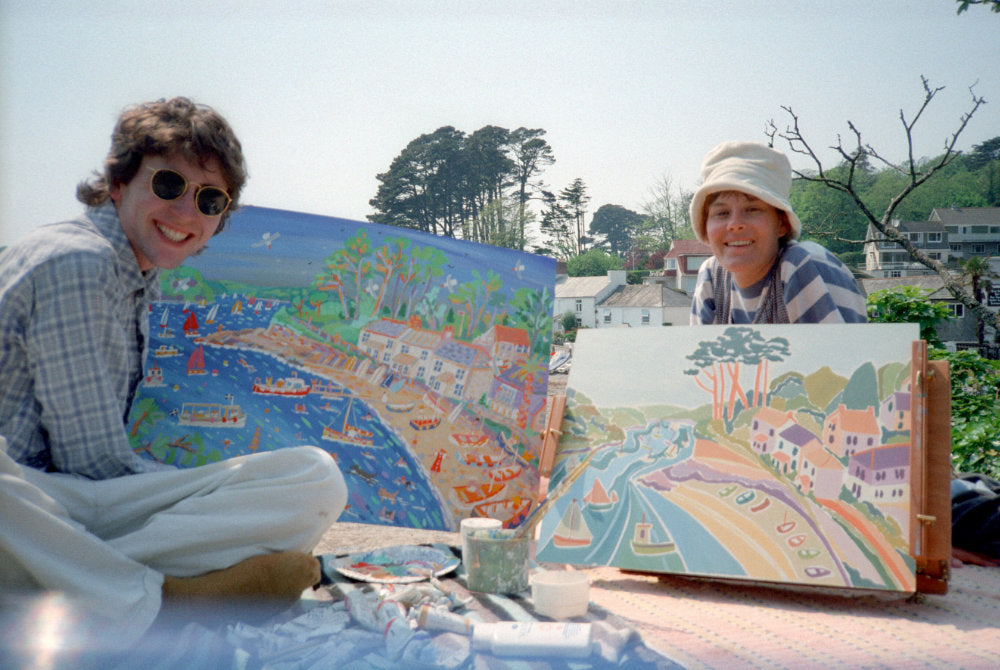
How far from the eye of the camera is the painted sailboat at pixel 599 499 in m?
2.35

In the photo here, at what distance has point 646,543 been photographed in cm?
226

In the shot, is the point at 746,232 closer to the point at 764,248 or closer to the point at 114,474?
the point at 764,248

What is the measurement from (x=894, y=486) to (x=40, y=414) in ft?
7.39

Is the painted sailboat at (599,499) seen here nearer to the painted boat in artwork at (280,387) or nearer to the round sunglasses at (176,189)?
the painted boat in artwork at (280,387)

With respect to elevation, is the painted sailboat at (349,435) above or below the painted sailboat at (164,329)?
below

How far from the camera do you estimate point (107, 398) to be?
1.80 meters

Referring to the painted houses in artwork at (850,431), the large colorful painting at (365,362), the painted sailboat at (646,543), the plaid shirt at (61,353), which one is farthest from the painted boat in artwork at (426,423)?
the painted houses in artwork at (850,431)

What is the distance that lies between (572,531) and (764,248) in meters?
1.23

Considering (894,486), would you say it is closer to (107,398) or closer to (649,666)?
(649,666)

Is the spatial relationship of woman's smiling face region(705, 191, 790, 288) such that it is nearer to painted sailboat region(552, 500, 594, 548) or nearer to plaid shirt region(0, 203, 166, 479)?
painted sailboat region(552, 500, 594, 548)

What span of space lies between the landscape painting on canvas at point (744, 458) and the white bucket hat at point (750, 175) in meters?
0.52

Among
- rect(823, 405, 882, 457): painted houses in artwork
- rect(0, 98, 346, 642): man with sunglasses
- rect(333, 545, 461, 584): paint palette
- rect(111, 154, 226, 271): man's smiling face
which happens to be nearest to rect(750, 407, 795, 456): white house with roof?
rect(823, 405, 882, 457): painted houses in artwork

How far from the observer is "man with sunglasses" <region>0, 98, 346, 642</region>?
1.65 m

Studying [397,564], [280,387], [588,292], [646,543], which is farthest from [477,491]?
[588,292]
